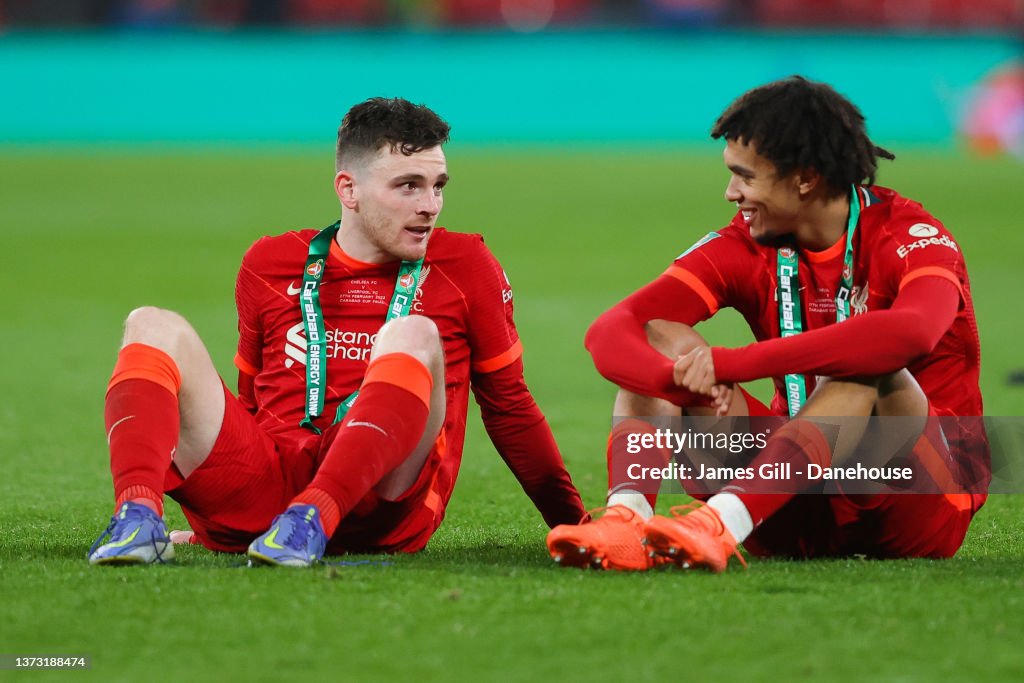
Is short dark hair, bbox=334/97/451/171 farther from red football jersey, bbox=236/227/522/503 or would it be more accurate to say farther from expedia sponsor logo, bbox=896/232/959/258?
expedia sponsor logo, bbox=896/232/959/258

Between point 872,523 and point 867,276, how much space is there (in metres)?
0.62

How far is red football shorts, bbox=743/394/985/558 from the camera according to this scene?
12.1 feet

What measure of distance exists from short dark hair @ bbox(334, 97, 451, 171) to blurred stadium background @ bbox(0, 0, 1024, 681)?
42.7 inches

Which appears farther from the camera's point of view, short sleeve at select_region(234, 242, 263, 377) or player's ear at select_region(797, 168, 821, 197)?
short sleeve at select_region(234, 242, 263, 377)

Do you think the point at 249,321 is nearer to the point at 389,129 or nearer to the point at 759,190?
the point at 389,129

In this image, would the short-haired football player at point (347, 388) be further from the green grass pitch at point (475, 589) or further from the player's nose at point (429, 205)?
the green grass pitch at point (475, 589)

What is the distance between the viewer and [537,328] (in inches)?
396

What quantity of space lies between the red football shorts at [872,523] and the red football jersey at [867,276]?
0.82 feet

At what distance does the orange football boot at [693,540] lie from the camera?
133 inches

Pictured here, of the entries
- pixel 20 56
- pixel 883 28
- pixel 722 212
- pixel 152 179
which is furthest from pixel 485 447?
pixel 883 28

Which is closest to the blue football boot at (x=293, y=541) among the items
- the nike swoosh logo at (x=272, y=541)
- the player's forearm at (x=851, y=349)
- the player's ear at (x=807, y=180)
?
the nike swoosh logo at (x=272, y=541)

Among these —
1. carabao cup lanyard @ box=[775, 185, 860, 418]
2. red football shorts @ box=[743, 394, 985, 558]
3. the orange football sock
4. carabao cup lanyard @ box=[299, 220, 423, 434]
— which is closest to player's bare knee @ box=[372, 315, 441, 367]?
carabao cup lanyard @ box=[299, 220, 423, 434]

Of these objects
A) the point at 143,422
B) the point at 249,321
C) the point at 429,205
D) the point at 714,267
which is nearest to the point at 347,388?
the point at 249,321

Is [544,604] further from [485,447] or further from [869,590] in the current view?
[485,447]
